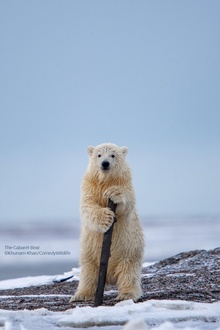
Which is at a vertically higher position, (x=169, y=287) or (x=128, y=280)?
(x=169, y=287)

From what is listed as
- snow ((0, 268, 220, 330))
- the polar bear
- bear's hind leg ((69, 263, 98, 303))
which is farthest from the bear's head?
snow ((0, 268, 220, 330))

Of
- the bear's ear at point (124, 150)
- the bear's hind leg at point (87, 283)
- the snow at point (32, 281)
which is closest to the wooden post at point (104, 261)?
the bear's hind leg at point (87, 283)

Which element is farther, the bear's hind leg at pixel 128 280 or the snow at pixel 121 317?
the bear's hind leg at pixel 128 280

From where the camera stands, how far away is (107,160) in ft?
32.2

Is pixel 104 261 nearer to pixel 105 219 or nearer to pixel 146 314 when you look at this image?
pixel 105 219

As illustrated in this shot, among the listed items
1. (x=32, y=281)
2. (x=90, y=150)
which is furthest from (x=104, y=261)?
(x=32, y=281)

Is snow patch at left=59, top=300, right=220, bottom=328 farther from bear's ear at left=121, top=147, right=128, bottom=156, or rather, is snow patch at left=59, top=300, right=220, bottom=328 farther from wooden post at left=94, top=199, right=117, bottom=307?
bear's ear at left=121, top=147, right=128, bottom=156

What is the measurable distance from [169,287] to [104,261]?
2.15 metres

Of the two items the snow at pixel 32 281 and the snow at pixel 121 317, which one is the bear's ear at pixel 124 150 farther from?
the snow at pixel 32 281

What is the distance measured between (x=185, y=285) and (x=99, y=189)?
2599 millimetres

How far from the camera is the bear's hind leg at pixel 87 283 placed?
33.4 ft

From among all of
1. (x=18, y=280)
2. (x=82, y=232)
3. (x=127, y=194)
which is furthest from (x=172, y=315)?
(x=18, y=280)

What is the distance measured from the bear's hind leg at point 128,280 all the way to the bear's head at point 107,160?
1318 millimetres

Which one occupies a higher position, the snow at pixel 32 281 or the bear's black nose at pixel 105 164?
the snow at pixel 32 281
